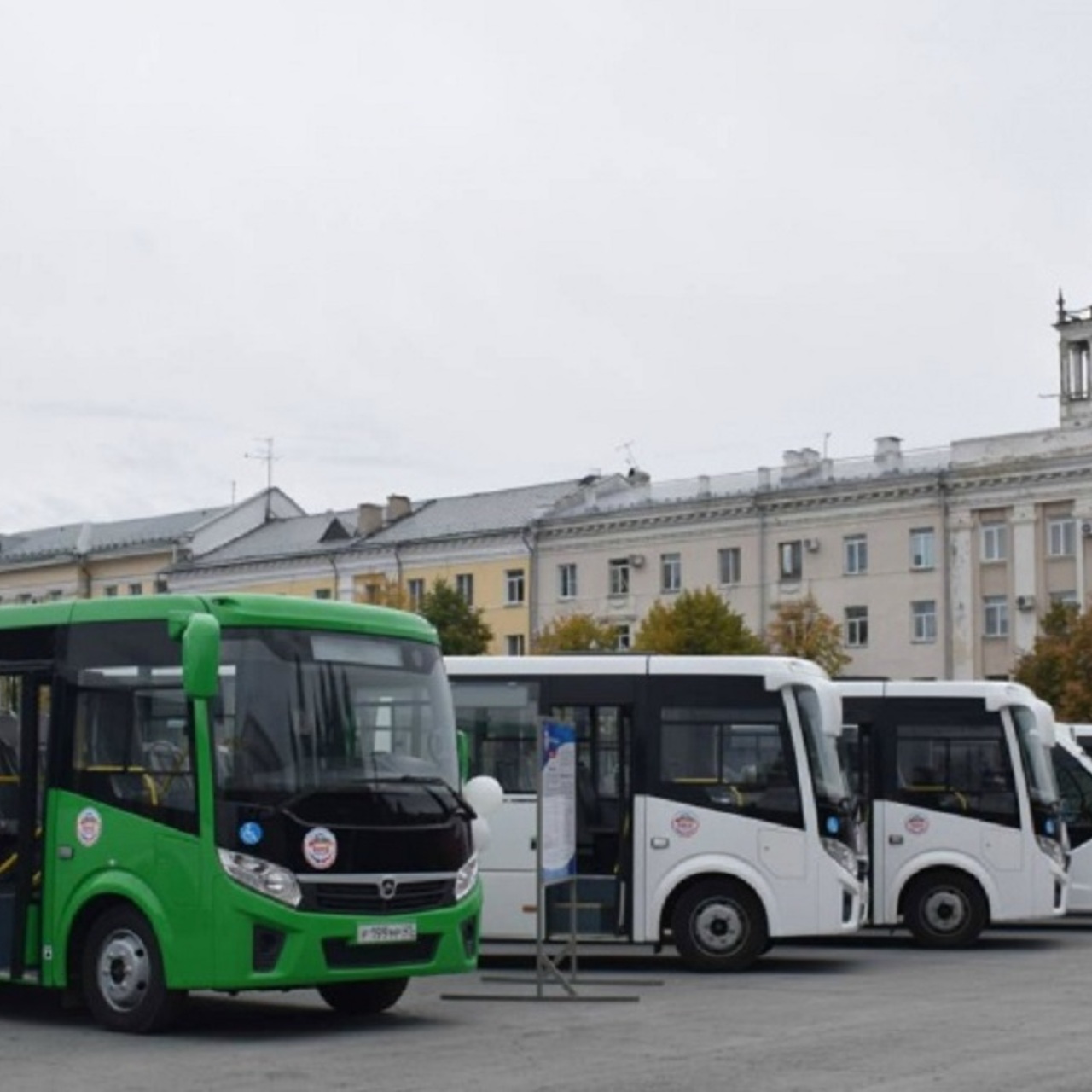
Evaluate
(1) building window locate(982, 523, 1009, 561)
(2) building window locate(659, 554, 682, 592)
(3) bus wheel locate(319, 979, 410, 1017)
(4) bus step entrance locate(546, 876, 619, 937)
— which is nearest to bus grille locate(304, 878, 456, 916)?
(3) bus wheel locate(319, 979, 410, 1017)

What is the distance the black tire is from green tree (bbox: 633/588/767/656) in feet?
130

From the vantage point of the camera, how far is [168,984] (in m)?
14.5

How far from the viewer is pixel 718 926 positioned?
66.7 ft

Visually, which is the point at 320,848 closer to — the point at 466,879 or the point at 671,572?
the point at 466,879

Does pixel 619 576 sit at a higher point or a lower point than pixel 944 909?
higher

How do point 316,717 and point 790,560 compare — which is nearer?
point 316,717

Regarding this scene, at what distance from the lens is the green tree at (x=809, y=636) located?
6353 cm

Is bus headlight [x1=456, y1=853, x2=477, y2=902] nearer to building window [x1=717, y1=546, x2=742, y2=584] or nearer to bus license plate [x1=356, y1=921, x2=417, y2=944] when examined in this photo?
bus license plate [x1=356, y1=921, x2=417, y2=944]

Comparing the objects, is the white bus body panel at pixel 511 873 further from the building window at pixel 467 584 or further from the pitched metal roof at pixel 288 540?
the pitched metal roof at pixel 288 540

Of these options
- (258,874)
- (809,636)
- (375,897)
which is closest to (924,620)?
(809,636)

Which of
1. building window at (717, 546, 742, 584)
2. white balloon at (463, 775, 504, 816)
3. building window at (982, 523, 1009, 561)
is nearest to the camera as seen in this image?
white balloon at (463, 775, 504, 816)

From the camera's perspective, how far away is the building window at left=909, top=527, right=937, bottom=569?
6625cm

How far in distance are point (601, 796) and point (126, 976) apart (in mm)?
6662

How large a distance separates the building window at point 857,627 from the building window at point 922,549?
7.70 ft
